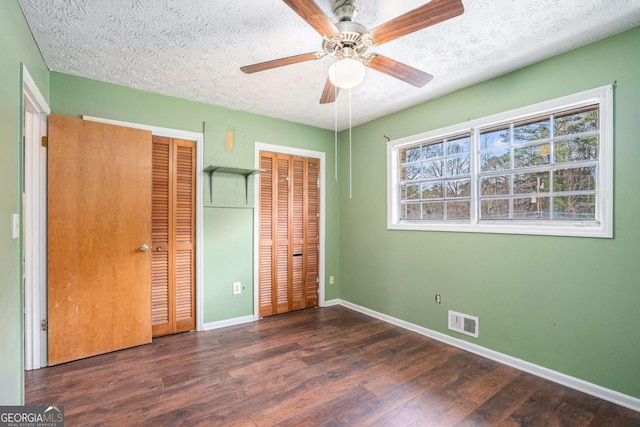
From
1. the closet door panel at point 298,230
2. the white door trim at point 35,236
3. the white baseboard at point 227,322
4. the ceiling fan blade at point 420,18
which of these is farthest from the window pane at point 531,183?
the white door trim at point 35,236

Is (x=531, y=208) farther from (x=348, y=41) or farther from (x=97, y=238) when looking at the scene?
(x=97, y=238)

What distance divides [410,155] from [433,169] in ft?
1.20

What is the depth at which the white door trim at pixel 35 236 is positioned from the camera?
7.83ft

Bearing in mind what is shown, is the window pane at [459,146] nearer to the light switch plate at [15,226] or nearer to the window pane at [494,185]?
the window pane at [494,185]

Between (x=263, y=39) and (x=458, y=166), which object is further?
(x=458, y=166)

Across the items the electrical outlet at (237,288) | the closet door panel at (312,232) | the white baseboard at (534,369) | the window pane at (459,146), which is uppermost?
the window pane at (459,146)

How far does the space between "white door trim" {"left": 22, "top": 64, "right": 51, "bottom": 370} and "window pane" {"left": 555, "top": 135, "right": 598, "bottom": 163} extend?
4.12 metres

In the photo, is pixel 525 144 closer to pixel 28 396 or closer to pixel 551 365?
pixel 551 365

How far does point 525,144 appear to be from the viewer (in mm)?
2518

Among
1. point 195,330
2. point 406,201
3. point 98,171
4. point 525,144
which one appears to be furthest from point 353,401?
point 98,171

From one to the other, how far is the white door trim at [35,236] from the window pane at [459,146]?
143 inches

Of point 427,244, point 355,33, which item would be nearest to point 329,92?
point 355,33

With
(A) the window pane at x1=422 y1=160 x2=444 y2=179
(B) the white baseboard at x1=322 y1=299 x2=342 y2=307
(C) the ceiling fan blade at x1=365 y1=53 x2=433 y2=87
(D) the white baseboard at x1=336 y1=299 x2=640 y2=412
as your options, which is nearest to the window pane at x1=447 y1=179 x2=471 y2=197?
(A) the window pane at x1=422 y1=160 x2=444 y2=179

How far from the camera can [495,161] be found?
8.93ft
